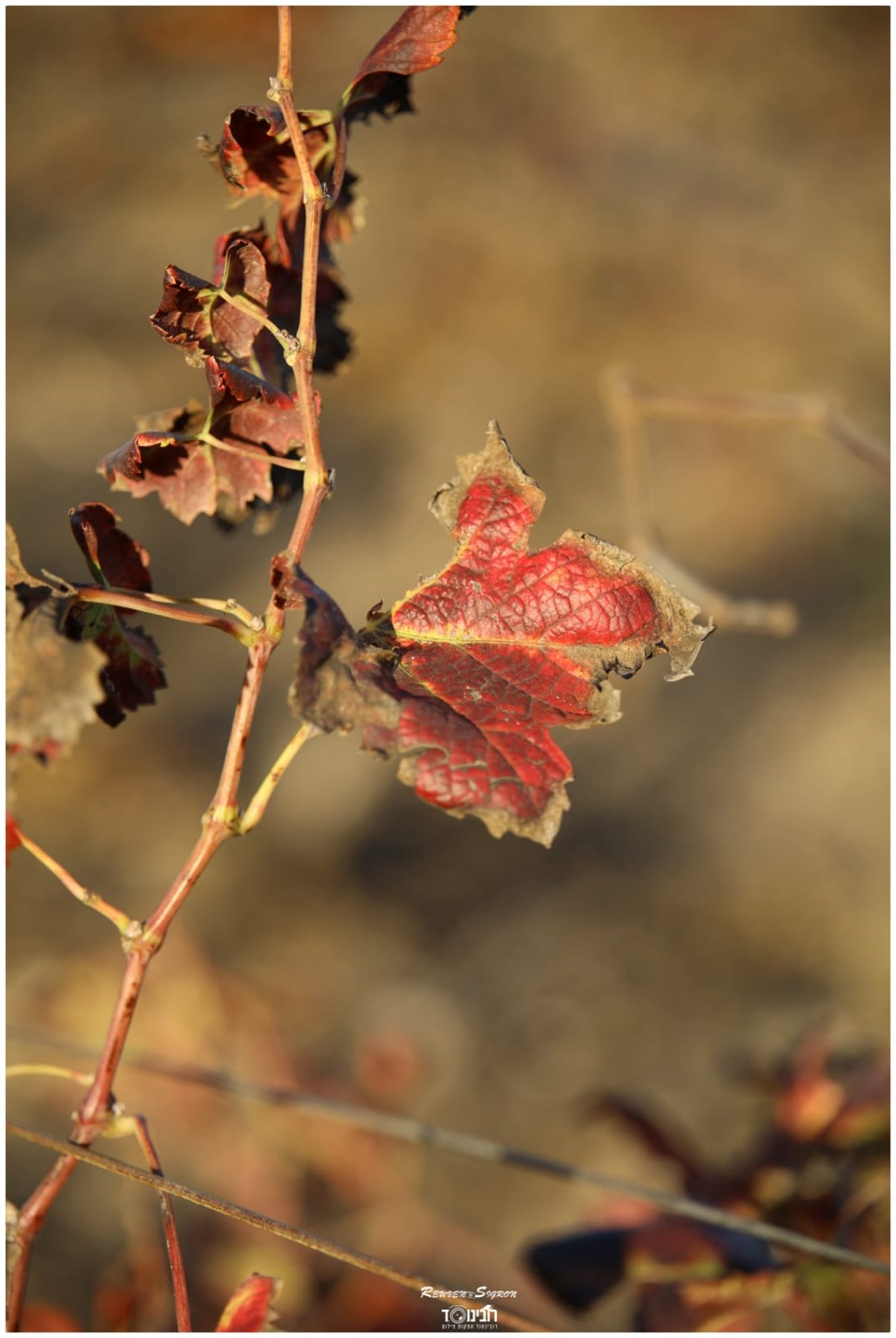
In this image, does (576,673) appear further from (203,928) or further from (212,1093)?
(203,928)

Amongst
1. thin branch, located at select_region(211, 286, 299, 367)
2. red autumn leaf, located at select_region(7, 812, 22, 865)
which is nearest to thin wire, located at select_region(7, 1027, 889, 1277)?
red autumn leaf, located at select_region(7, 812, 22, 865)

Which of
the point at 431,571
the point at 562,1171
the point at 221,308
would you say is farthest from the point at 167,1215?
the point at 431,571

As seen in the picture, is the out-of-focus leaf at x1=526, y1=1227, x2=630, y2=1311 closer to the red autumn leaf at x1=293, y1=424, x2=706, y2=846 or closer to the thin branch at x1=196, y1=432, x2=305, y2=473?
the red autumn leaf at x1=293, y1=424, x2=706, y2=846

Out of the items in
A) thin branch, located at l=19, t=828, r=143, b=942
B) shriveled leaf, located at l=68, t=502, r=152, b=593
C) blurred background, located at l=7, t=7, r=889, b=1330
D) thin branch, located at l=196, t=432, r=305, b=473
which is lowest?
thin branch, located at l=19, t=828, r=143, b=942

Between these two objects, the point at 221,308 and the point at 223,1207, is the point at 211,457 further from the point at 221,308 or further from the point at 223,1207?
the point at 223,1207

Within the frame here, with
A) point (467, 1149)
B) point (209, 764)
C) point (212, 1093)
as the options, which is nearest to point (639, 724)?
point (209, 764)
